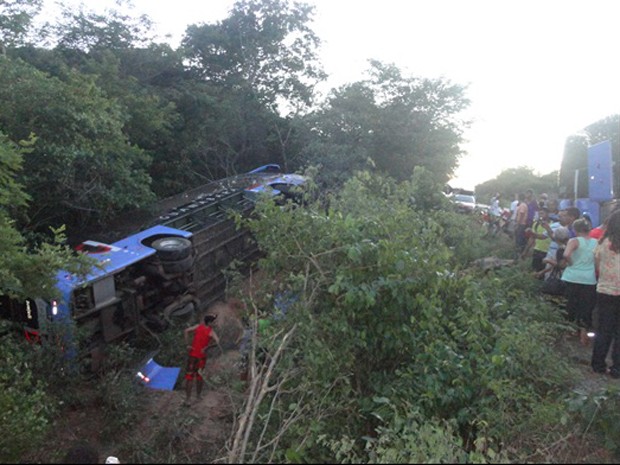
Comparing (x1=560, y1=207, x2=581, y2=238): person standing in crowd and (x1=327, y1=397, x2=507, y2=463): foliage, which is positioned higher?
(x1=560, y1=207, x2=581, y2=238): person standing in crowd

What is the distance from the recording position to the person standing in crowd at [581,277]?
574 cm

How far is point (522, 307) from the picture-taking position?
6.20 m

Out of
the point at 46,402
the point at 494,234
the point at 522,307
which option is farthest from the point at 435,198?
the point at 46,402

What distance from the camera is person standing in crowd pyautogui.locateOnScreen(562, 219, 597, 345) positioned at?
574cm

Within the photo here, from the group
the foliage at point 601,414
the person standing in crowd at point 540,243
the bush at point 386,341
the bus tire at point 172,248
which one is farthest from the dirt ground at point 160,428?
the person standing in crowd at point 540,243

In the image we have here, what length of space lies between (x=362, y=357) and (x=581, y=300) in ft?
9.07

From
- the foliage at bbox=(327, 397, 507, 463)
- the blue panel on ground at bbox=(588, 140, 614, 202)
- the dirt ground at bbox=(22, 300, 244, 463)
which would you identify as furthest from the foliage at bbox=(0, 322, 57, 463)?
the blue panel on ground at bbox=(588, 140, 614, 202)

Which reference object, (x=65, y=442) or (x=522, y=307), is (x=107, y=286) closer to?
(x=65, y=442)

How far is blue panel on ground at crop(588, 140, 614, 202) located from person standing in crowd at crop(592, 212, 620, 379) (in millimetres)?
7508

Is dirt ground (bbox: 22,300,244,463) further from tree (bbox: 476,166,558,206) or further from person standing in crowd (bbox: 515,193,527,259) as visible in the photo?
tree (bbox: 476,166,558,206)

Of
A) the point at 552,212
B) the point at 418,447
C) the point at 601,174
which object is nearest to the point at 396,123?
the point at 601,174

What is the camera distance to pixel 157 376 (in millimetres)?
7945

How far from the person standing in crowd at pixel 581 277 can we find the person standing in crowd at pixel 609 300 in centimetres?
62

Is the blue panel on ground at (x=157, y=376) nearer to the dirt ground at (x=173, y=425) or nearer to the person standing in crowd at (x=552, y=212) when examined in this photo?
the dirt ground at (x=173, y=425)
